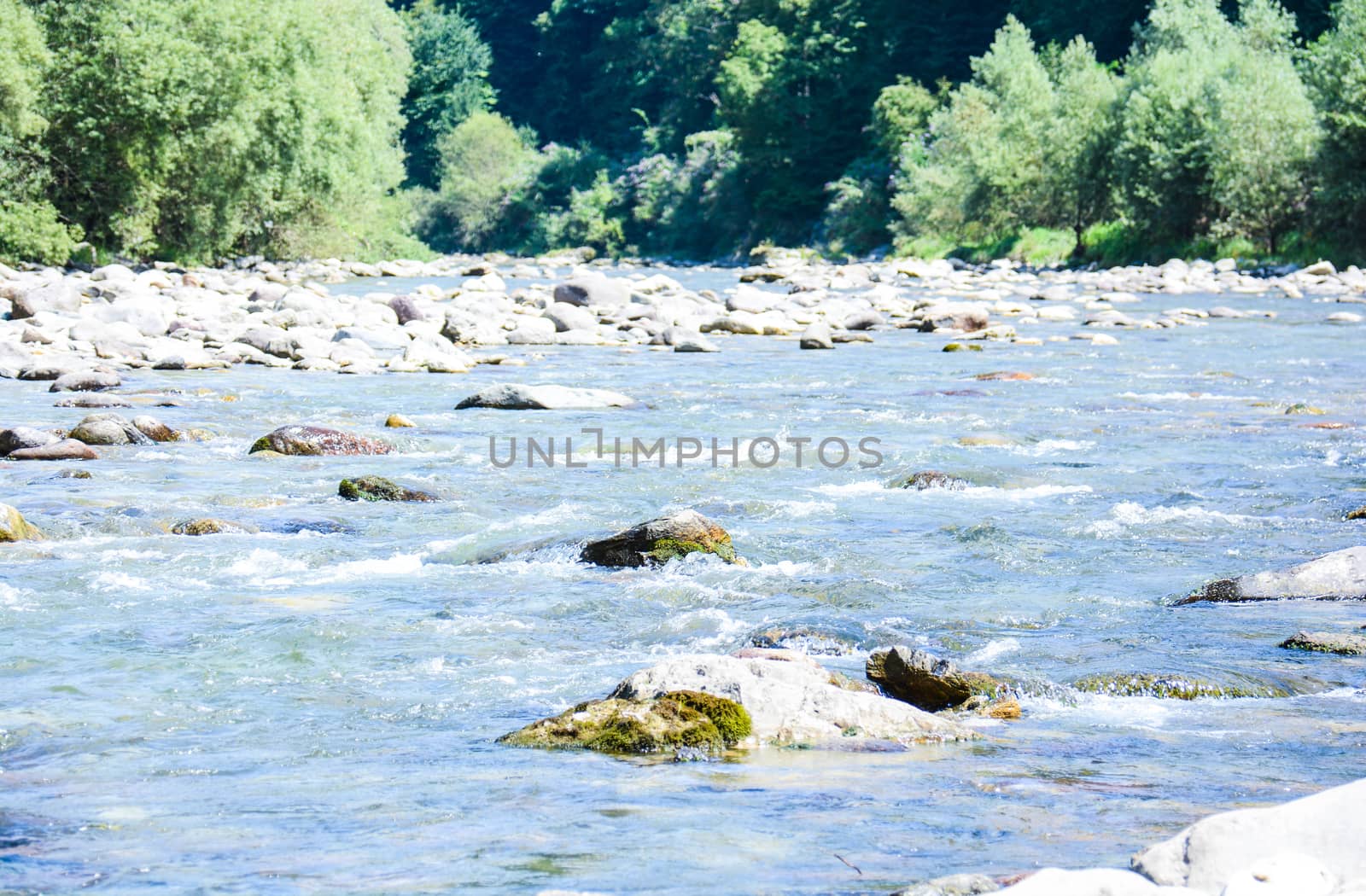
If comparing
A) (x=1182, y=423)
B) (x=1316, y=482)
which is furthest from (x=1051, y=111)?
(x=1316, y=482)

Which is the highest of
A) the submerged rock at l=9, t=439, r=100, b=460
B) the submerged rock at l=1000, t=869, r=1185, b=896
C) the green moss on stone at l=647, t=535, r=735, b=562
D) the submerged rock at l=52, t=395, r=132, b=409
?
the submerged rock at l=52, t=395, r=132, b=409

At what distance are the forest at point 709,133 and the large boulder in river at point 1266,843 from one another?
2535 cm

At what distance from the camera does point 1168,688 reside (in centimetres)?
506

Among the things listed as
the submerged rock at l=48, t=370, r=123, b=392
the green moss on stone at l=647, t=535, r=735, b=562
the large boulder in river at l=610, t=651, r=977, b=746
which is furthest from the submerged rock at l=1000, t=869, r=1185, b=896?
the submerged rock at l=48, t=370, r=123, b=392

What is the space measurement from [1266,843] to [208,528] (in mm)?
5885

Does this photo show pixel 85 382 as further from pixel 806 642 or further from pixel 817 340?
pixel 806 642

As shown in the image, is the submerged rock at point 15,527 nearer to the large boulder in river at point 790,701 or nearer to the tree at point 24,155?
the large boulder in river at point 790,701

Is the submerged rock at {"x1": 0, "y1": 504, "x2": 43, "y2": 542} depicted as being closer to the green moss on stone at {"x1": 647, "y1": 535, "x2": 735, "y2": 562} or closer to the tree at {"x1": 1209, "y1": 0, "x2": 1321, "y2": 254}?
the green moss on stone at {"x1": 647, "y1": 535, "x2": 735, "y2": 562}

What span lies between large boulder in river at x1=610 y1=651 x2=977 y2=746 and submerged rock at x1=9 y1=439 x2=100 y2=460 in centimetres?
659

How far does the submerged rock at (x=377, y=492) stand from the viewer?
8727mm

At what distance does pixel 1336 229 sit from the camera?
3266cm

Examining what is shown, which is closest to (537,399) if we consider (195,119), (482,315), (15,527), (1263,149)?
(15,527)

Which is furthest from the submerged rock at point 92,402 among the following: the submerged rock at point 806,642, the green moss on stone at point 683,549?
the submerged rock at point 806,642

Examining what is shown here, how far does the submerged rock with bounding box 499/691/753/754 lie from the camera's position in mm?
4355
